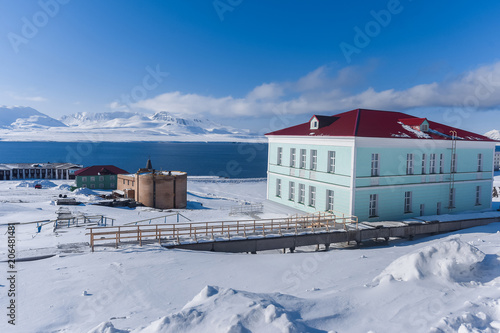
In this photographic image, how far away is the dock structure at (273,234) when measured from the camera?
18.7 m

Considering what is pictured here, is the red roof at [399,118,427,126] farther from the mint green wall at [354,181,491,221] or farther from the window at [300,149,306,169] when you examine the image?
the window at [300,149,306,169]

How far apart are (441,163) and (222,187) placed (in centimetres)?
5628

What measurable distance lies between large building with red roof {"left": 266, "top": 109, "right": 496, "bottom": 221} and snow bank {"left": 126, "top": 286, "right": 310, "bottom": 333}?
16009mm

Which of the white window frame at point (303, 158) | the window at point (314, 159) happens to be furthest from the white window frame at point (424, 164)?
the white window frame at point (303, 158)

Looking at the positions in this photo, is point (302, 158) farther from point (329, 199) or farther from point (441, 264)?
point (441, 264)

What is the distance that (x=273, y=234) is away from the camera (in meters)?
20.9

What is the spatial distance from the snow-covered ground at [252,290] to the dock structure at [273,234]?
1.30 m

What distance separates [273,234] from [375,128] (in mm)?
10901

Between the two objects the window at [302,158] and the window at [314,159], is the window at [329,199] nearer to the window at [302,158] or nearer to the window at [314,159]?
the window at [314,159]

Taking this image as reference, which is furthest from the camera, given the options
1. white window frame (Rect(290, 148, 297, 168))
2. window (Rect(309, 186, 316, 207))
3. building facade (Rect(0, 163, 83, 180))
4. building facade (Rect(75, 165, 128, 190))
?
building facade (Rect(0, 163, 83, 180))

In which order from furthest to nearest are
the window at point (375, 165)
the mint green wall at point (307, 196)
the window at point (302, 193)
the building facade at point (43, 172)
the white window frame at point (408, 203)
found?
the building facade at point (43, 172) → the window at point (302, 193) → the white window frame at point (408, 203) → the window at point (375, 165) → the mint green wall at point (307, 196)

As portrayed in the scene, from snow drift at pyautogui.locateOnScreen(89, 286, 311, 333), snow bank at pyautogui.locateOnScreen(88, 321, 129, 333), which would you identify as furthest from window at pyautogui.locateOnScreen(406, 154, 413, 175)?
snow bank at pyautogui.locateOnScreen(88, 321, 129, 333)

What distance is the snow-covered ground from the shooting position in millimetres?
8539

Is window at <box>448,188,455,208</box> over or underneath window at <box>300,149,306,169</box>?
underneath
